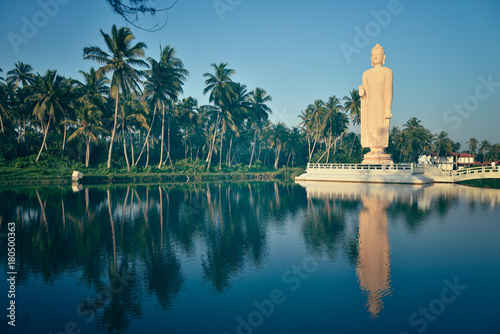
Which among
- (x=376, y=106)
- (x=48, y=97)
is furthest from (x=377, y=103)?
(x=48, y=97)

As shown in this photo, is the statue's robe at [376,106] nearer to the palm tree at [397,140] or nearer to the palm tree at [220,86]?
the palm tree at [220,86]

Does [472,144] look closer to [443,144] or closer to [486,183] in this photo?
[443,144]

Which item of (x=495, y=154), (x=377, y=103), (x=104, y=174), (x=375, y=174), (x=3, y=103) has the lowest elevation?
(x=104, y=174)

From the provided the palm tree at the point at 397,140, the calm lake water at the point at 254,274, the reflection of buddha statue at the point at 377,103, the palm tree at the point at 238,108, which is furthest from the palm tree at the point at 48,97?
the palm tree at the point at 397,140

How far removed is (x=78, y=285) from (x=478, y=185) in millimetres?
42160

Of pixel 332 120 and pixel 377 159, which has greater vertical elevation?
pixel 332 120

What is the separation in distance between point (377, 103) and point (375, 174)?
459 inches

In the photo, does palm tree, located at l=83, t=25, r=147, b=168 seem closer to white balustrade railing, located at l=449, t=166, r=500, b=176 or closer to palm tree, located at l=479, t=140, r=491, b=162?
white balustrade railing, located at l=449, t=166, r=500, b=176

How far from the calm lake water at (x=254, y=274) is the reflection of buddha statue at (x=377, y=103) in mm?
31093

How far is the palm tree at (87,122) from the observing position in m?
45.8

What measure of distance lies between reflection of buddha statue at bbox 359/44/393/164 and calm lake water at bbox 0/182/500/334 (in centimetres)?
3109

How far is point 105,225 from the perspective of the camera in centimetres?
1619

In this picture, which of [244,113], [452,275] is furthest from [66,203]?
[244,113]

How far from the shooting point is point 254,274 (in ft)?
32.0
